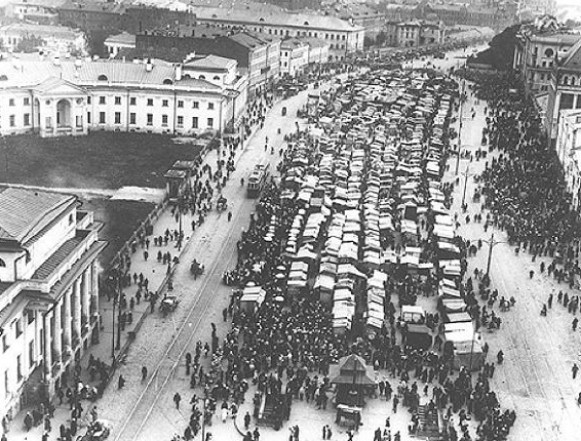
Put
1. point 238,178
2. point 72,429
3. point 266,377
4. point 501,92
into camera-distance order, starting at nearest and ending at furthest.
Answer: point 72,429
point 266,377
point 238,178
point 501,92

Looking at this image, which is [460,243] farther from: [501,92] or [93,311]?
[501,92]

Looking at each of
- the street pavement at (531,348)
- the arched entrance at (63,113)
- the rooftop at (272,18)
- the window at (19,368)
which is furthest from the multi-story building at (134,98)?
the rooftop at (272,18)

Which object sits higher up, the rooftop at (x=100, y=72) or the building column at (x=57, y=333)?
the rooftop at (x=100, y=72)

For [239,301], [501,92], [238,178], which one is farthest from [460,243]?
[501,92]

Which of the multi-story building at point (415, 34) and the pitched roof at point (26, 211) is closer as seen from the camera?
the pitched roof at point (26, 211)

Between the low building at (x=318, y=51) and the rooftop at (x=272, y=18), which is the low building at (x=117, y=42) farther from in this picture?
the rooftop at (x=272, y=18)

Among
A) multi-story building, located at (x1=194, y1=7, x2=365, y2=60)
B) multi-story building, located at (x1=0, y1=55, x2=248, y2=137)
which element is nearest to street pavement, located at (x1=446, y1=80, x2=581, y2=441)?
multi-story building, located at (x1=0, y1=55, x2=248, y2=137)
